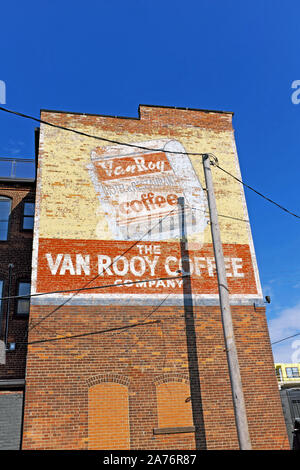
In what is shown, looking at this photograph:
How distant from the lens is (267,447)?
10977 millimetres

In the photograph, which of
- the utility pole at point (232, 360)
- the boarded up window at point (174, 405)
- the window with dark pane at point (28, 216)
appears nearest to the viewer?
the utility pole at point (232, 360)

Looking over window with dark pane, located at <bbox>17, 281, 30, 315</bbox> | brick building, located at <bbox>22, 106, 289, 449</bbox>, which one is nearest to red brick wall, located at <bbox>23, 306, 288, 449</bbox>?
brick building, located at <bbox>22, 106, 289, 449</bbox>

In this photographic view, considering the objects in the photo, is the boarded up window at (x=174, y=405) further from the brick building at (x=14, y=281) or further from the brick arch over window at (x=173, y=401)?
the brick building at (x=14, y=281)

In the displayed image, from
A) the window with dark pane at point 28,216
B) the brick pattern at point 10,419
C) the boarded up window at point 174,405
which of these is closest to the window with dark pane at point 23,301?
the window with dark pane at point 28,216

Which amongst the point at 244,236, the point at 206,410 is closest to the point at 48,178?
the point at 244,236

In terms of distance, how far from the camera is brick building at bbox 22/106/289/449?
1068 cm

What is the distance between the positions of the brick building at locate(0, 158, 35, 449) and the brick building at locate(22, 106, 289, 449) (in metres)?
0.70

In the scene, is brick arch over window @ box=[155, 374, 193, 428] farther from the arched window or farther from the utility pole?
the arched window

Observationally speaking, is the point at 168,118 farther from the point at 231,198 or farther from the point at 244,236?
the point at 244,236

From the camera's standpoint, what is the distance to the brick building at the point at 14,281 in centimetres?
1060

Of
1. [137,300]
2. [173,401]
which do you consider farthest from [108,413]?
[137,300]

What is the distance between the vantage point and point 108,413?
34.9 ft

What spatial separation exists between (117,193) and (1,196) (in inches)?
234

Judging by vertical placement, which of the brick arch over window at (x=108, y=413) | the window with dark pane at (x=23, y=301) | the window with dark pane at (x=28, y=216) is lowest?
the brick arch over window at (x=108, y=413)
